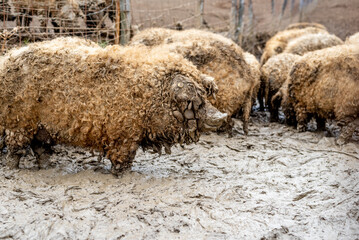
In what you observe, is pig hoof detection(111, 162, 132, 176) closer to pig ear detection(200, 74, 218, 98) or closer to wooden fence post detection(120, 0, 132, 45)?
pig ear detection(200, 74, 218, 98)

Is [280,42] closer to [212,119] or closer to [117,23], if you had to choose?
[117,23]

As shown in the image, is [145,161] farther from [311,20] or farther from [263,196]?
[311,20]

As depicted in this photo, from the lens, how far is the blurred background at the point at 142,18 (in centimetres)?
608

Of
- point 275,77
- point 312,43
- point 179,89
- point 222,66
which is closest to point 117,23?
point 222,66

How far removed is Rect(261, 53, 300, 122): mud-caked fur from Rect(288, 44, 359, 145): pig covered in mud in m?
0.83

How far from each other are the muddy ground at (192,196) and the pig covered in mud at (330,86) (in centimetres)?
46

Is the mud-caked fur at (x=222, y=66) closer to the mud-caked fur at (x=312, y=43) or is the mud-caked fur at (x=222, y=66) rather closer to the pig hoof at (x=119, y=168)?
the pig hoof at (x=119, y=168)

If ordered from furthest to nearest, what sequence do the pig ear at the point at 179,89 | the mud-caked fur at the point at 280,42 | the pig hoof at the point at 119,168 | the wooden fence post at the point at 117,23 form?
the mud-caked fur at the point at 280,42 < the wooden fence post at the point at 117,23 < the pig hoof at the point at 119,168 < the pig ear at the point at 179,89

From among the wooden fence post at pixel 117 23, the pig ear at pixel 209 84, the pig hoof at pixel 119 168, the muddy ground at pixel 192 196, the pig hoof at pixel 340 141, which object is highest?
the wooden fence post at pixel 117 23

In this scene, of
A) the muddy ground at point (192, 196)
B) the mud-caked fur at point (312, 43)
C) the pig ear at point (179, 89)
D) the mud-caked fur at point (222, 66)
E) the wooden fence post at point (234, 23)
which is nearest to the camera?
the muddy ground at point (192, 196)

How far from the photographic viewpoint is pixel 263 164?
15.0ft

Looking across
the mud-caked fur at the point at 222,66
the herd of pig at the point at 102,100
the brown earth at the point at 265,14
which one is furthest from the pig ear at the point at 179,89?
the brown earth at the point at 265,14

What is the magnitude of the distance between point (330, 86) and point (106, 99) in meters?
3.13

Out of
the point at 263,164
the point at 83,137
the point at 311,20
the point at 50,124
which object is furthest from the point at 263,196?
the point at 311,20
